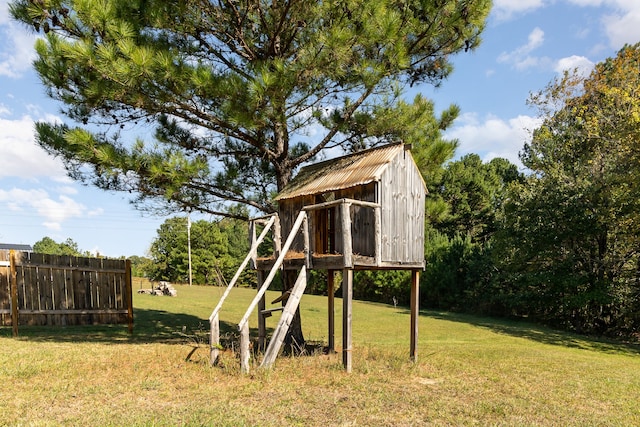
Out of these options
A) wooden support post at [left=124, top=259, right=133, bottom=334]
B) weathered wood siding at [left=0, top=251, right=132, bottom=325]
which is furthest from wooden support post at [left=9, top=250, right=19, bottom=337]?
wooden support post at [left=124, top=259, right=133, bottom=334]

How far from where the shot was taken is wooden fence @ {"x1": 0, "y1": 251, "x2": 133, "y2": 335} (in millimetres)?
13000

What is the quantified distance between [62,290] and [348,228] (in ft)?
31.0

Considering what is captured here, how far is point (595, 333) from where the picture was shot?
2328cm

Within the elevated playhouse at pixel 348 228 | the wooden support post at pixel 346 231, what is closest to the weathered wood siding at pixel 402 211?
the elevated playhouse at pixel 348 228

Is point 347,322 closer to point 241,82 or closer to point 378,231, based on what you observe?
point 378,231

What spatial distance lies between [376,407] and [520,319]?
78.2 ft

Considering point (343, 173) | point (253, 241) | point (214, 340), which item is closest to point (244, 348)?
point (214, 340)

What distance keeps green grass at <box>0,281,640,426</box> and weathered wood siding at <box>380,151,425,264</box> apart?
2297mm

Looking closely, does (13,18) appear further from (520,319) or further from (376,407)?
(520,319)

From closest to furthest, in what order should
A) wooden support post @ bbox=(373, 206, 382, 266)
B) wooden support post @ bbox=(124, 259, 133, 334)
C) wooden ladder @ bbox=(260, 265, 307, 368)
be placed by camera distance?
wooden ladder @ bbox=(260, 265, 307, 368), wooden support post @ bbox=(373, 206, 382, 266), wooden support post @ bbox=(124, 259, 133, 334)

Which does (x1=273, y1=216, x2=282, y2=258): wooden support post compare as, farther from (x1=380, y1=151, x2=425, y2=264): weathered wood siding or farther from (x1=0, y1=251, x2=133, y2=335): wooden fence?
(x1=0, y1=251, x2=133, y2=335): wooden fence

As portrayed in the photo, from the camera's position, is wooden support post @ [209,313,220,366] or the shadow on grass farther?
the shadow on grass

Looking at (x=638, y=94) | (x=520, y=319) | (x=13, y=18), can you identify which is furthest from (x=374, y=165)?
(x=520, y=319)

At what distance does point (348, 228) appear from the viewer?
8.96m
